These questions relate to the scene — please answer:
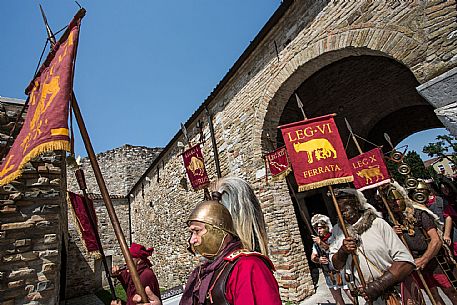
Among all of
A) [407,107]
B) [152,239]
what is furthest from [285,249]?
[152,239]

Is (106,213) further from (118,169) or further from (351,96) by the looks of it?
(351,96)

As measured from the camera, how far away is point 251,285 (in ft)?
A: 3.81

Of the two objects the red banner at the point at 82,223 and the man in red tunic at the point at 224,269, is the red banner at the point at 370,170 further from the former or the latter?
the red banner at the point at 82,223

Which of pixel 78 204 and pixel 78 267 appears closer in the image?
pixel 78 204

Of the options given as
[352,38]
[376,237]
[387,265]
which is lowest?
[387,265]

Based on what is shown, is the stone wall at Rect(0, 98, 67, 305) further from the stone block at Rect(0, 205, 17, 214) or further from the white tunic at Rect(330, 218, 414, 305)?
the white tunic at Rect(330, 218, 414, 305)

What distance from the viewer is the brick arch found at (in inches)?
138

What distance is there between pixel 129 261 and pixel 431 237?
3425 millimetres

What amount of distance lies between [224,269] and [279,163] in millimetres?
3896

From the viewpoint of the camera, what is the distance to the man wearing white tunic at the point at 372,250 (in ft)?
6.73

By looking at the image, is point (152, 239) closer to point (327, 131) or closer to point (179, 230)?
point (179, 230)

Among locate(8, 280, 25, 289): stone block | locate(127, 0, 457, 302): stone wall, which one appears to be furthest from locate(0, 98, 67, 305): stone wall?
locate(127, 0, 457, 302): stone wall

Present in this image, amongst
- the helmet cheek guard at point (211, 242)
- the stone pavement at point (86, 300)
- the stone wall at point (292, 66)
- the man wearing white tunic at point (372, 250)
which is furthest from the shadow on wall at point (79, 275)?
the helmet cheek guard at point (211, 242)

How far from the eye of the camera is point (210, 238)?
150cm
